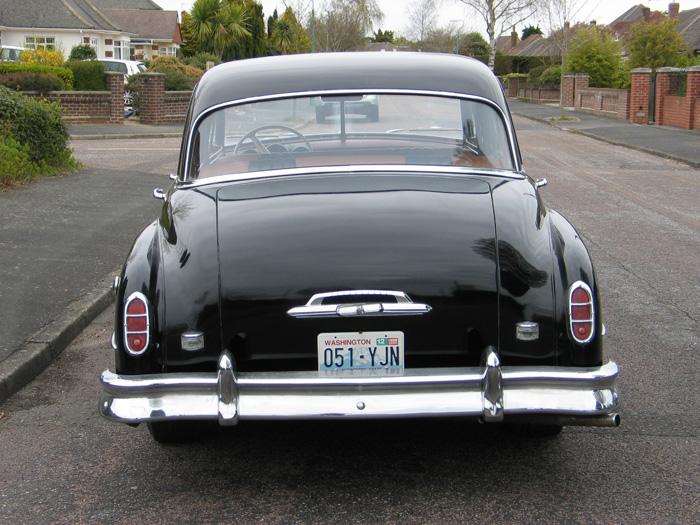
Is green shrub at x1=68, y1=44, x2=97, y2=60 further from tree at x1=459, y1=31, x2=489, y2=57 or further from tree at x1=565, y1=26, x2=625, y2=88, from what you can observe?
tree at x1=459, y1=31, x2=489, y2=57

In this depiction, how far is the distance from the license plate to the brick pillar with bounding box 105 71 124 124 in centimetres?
2518

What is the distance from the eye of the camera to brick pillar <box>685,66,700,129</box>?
25.3 metres

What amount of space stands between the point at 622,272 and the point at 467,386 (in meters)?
4.86

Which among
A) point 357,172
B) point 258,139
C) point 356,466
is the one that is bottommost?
point 356,466

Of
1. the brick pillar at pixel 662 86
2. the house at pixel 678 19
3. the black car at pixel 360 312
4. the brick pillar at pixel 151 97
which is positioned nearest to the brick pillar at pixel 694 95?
the brick pillar at pixel 662 86

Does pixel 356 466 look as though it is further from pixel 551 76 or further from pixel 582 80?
pixel 551 76

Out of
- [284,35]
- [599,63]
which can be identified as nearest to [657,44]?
[599,63]

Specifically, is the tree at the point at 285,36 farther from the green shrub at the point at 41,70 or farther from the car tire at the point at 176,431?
the car tire at the point at 176,431

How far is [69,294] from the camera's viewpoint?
6.42 m

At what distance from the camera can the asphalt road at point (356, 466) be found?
3285 mm

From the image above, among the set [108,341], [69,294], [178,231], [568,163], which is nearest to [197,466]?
[178,231]

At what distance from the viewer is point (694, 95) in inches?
1006

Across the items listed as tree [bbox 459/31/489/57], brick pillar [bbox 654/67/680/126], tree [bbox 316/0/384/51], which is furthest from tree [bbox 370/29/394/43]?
brick pillar [bbox 654/67/680/126]

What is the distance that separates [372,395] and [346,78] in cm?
201
